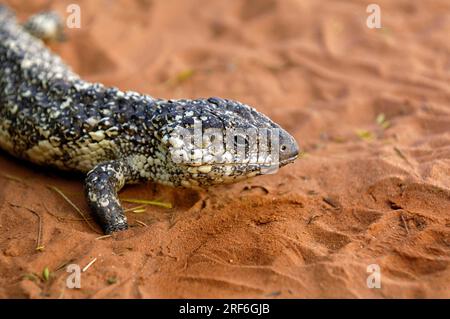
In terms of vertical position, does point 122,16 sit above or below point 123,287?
above

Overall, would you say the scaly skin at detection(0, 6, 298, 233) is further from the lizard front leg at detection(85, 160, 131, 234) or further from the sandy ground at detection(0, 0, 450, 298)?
the sandy ground at detection(0, 0, 450, 298)

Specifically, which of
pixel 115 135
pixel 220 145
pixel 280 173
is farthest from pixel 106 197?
pixel 280 173

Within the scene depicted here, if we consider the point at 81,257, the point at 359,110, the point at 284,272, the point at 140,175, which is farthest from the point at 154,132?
the point at 359,110

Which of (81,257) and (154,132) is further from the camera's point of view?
(154,132)

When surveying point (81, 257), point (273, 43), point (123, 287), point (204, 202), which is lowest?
point (123, 287)

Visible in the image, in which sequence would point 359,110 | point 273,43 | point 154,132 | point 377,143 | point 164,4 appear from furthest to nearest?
point 164,4 < point 273,43 < point 359,110 < point 377,143 < point 154,132

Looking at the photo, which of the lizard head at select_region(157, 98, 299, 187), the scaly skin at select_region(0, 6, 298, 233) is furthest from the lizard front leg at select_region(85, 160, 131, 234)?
the lizard head at select_region(157, 98, 299, 187)

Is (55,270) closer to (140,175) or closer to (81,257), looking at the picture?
(81,257)

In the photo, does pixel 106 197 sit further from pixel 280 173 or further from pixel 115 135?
pixel 280 173
